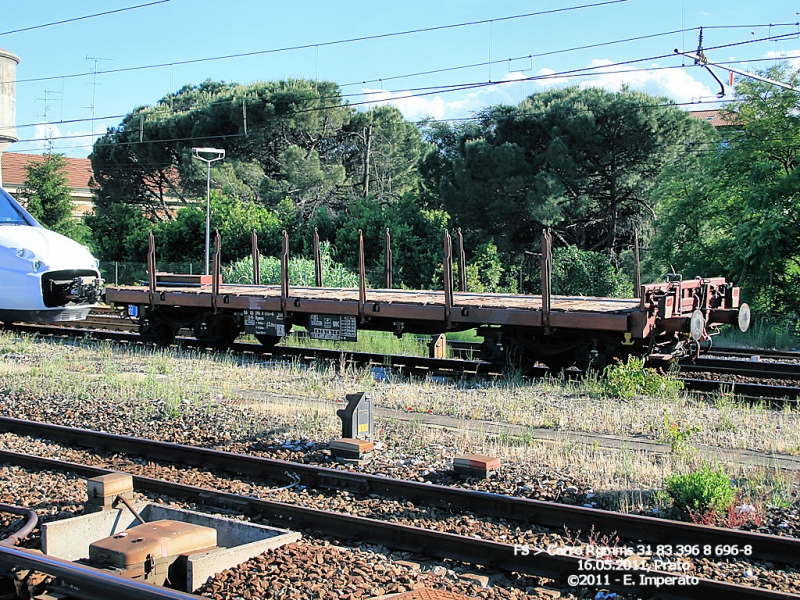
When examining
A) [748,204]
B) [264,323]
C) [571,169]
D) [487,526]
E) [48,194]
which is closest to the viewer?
[487,526]

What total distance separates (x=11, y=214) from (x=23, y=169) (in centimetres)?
4306

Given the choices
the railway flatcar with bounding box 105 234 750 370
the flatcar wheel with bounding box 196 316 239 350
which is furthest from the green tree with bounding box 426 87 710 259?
the flatcar wheel with bounding box 196 316 239 350

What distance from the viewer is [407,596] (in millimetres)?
4473

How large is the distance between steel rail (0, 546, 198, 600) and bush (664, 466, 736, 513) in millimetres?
3654

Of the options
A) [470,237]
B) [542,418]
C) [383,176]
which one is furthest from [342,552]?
[383,176]

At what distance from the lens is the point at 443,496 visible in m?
6.44

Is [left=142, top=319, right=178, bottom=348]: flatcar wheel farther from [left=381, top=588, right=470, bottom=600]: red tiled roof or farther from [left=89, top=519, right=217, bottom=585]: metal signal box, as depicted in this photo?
[left=381, top=588, right=470, bottom=600]: red tiled roof

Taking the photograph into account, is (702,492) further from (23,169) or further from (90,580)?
(23,169)

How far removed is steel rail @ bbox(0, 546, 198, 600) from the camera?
4.01 m

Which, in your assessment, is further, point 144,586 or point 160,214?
point 160,214

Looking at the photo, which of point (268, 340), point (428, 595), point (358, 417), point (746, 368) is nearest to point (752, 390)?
point (746, 368)

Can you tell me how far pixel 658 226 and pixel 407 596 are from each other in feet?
66.1

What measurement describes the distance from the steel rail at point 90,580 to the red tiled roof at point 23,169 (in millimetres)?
43254

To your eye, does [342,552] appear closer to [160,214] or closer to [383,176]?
[383,176]
